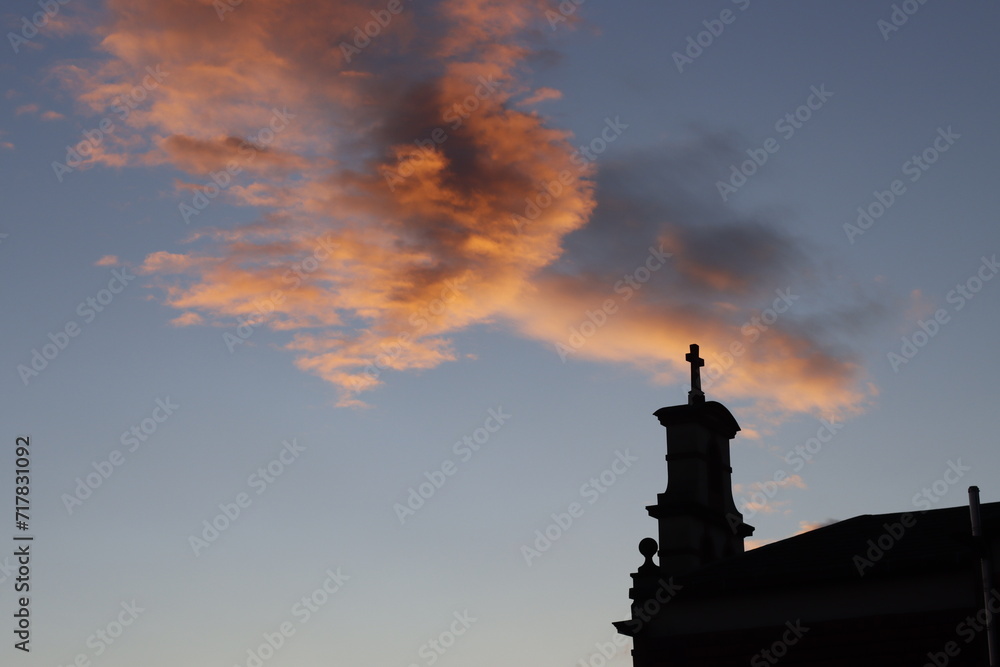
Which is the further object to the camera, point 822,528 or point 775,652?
point 822,528

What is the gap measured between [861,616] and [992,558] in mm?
2342

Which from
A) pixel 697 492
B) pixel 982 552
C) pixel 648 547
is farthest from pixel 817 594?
pixel 982 552

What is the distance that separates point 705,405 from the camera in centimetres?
2506

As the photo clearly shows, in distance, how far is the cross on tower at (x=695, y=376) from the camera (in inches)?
1004

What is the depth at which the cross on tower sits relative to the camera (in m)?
25.5

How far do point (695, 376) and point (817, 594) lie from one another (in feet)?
23.2

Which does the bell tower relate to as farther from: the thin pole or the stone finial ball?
the thin pole

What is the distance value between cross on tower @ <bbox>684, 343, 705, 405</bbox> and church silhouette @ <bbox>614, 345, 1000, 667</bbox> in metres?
1.74

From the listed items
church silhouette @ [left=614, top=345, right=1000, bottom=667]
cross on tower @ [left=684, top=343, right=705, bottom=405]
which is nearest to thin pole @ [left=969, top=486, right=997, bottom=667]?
church silhouette @ [left=614, top=345, right=1000, bottom=667]

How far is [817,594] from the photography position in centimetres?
2022

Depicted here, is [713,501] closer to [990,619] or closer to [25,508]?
[990,619]

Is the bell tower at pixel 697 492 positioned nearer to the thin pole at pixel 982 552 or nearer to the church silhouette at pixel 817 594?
the church silhouette at pixel 817 594

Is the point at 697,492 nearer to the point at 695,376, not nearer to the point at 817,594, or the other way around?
the point at 695,376

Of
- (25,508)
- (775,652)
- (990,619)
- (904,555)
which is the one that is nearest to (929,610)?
(904,555)
